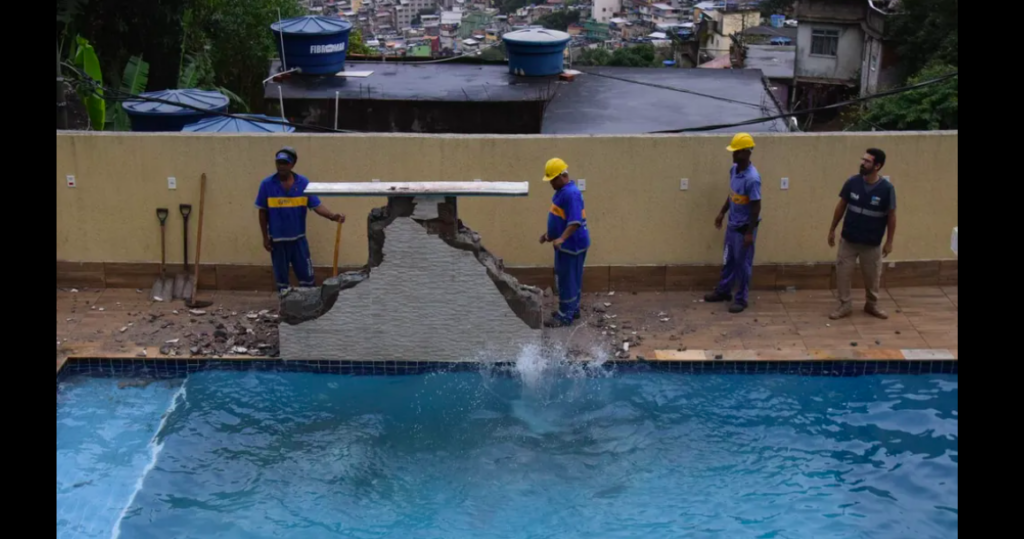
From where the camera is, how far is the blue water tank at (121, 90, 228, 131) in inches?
506

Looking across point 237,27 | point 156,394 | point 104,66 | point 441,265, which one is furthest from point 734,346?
point 237,27

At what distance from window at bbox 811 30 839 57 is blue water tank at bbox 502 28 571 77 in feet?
93.2

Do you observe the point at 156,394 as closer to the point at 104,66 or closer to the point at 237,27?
the point at 104,66

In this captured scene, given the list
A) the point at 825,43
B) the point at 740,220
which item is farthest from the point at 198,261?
the point at 825,43

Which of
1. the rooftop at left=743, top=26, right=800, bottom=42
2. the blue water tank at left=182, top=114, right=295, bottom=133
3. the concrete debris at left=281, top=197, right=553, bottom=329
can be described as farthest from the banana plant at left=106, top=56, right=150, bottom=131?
the rooftop at left=743, top=26, right=800, bottom=42

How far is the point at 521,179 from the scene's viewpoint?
36.1 ft

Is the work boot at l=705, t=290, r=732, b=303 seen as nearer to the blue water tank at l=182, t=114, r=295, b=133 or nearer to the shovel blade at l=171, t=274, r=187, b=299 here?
the blue water tank at l=182, t=114, r=295, b=133

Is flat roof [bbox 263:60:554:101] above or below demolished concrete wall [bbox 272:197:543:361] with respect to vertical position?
above

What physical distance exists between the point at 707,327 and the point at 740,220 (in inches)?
46.0

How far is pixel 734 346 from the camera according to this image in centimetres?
1009

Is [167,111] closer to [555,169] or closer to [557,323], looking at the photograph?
[555,169]

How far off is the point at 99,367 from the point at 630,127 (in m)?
7.55
